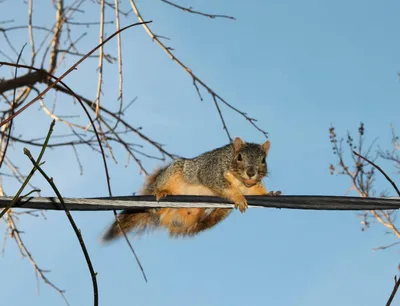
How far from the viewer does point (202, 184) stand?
4402 mm

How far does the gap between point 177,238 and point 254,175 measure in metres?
0.87

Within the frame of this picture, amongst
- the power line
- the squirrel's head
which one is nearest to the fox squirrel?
the squirrel's head

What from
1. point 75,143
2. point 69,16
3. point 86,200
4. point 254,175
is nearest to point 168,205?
point 86,200

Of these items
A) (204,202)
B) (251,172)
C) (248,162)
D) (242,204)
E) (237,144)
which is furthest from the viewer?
(237,144)

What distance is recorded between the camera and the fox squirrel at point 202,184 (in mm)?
4035

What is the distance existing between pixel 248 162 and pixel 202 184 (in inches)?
19.2

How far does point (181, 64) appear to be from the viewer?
440 cm

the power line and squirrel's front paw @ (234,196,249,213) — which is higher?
squirrel's front paw @ (234,196,249,213)

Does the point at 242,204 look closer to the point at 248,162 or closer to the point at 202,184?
the point at 248,162

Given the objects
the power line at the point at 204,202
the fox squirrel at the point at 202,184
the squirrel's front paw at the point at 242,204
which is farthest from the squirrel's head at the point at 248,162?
the power line at the point at 204,202

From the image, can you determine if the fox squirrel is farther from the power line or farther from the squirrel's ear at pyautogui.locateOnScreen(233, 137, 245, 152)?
the power line

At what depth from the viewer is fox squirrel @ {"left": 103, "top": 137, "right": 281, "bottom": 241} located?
4.04 m

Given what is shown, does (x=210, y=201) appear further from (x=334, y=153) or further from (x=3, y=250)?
(x=334, y=153)

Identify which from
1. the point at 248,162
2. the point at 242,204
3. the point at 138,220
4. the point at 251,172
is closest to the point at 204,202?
the point at 242,204
